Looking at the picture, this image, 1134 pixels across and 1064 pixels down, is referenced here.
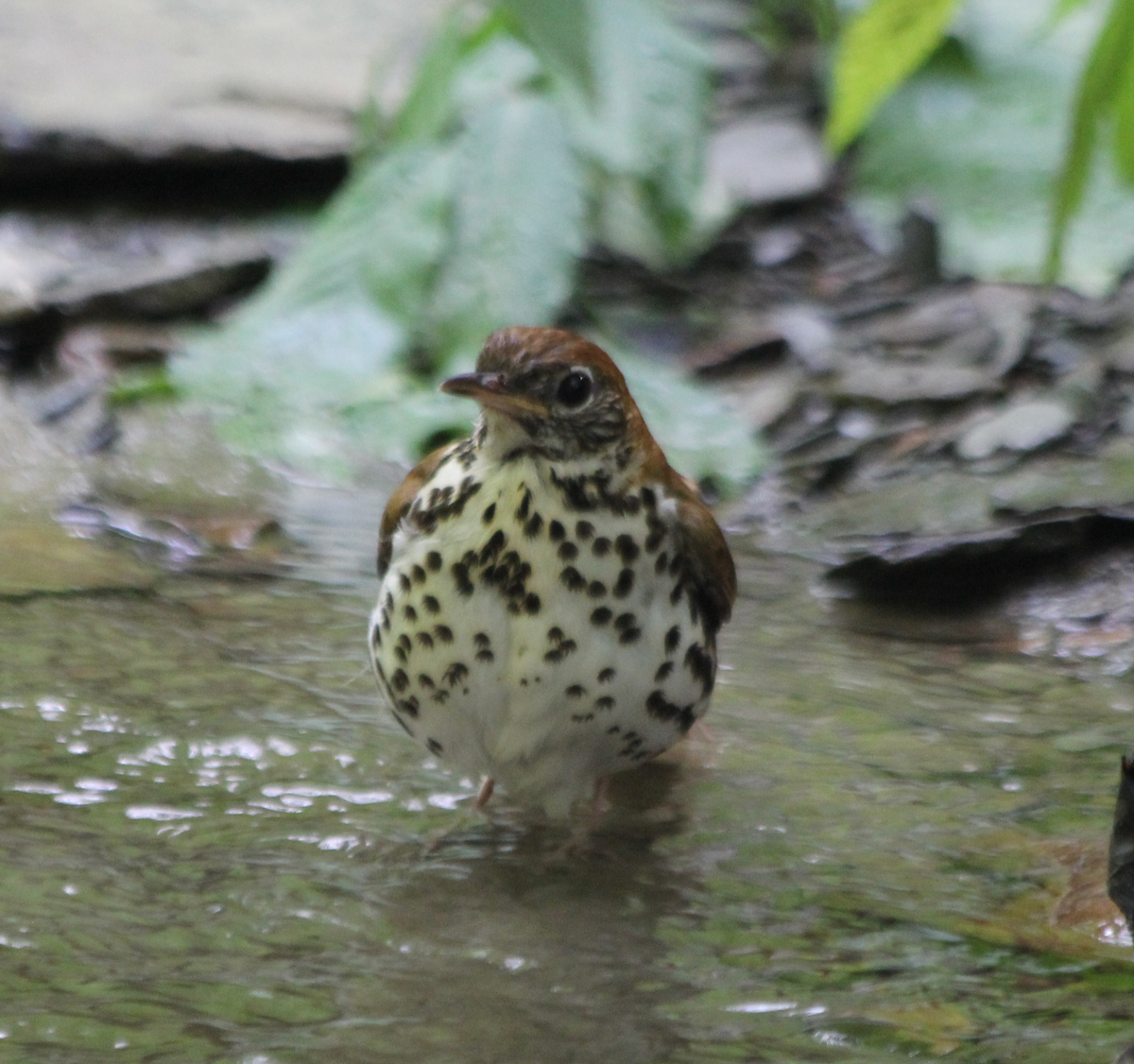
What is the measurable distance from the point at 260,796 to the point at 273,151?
4.95 m

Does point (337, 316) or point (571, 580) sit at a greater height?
point (337, 316)

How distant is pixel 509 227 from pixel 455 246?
235 millimetres

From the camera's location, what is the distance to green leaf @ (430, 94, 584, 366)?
227 inches

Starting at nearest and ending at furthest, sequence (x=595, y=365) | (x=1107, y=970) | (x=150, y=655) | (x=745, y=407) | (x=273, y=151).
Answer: (x=1107, y=970), (x=595, y=365), (x=150, y=655), (x=745, y=407), (x=273, y=151)

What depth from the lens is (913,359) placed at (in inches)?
241

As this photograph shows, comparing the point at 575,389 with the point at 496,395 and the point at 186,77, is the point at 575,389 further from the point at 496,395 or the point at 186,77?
the point at 186,77

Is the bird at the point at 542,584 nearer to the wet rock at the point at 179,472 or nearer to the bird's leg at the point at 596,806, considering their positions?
the bird's leg at the point at 596,806

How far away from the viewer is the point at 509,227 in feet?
19.3

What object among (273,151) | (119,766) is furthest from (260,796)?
(273,151)

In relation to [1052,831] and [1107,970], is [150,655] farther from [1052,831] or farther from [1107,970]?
[1107,970]

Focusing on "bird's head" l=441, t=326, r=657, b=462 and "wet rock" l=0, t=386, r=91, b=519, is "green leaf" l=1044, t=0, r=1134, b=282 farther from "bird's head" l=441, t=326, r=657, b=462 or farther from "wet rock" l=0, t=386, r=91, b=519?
"wet rock" l=0, t=386, r=91, b=519

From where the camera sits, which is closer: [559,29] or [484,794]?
[559,29]

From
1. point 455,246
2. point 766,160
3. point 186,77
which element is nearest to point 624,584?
point 455,246

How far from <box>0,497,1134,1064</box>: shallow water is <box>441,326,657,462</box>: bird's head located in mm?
714
